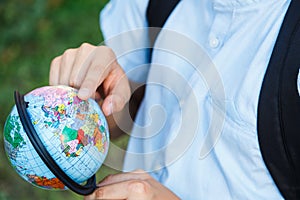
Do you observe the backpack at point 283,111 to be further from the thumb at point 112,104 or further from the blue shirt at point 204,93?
the thumb at point 112,104

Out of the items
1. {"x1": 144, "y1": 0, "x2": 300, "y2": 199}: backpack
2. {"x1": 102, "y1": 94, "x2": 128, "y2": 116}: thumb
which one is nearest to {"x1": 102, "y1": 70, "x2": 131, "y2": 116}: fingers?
{"x1": 102, "y1": 94, "x2": 128, "y2": 116}: thumb

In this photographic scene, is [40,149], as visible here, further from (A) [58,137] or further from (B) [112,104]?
(B) [112,104]

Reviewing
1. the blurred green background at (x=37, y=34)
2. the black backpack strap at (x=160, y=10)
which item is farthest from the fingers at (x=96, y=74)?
the blurred green background at (x=37, y=34)

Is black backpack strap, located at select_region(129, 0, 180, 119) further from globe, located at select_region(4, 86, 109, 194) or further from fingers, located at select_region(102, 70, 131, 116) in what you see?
globe, located at select_region(4, 86, 109, 194)

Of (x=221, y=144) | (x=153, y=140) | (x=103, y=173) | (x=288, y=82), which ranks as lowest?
(x=103, y=173)

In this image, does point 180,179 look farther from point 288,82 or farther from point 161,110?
point 288,82

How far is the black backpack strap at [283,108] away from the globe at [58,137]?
27cm

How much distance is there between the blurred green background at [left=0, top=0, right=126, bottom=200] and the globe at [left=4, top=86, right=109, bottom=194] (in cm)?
175

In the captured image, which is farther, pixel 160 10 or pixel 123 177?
pixel 160 10

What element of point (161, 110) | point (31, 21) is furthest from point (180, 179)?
point (31, 21)

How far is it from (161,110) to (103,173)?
125 centimetres

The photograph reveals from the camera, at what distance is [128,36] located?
1.23 meters

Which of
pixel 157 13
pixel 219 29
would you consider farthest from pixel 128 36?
pixel 219 29

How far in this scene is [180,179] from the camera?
106 cm
